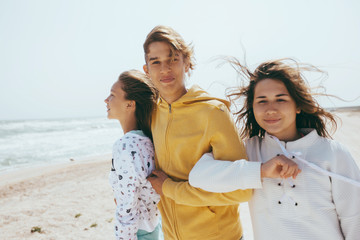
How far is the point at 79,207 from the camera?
6078 millimetres

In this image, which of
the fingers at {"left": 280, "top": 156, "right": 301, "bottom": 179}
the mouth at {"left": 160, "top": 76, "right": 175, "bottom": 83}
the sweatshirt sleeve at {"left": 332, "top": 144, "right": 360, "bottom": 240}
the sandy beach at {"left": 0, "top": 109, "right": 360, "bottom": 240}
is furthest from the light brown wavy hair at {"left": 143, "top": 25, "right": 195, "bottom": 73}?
the sandy beach at {"left": 0, "top": 109, "right": 360, "bottom": 240}

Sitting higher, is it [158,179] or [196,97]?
[196,97]

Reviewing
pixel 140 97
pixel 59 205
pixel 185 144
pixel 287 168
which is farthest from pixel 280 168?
pixel 59 205

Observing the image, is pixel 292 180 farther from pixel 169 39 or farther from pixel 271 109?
pixel 169 39

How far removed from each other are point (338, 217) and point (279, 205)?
32 centimetres

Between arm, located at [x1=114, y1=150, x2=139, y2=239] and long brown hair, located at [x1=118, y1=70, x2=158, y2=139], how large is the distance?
1.36 feet

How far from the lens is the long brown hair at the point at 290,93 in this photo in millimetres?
1843

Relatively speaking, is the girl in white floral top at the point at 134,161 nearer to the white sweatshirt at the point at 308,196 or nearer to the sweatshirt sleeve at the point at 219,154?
the sweatshirt sleeve at the point at 219,154

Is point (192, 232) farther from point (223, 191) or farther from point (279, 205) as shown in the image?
point (279, 205)

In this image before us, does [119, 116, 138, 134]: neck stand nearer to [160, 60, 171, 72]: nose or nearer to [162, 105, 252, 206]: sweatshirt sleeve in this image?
[160, 60, 171, 72]: nose

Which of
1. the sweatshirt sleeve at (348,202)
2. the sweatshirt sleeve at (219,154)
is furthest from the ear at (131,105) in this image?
the sweatshirt sleeve at (348,202)

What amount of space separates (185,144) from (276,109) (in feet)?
2.08

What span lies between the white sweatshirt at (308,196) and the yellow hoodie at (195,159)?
0.12m

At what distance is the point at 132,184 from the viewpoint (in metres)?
1.89
